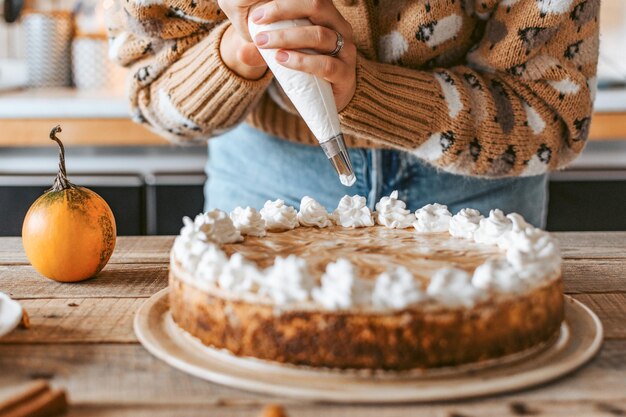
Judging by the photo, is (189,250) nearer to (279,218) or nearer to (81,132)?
(279,218)

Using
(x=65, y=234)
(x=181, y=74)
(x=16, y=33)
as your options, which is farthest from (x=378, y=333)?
(x=16, y=33)

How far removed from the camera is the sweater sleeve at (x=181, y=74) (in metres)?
1.18

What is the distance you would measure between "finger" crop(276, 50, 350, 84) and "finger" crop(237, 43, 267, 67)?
15 cm

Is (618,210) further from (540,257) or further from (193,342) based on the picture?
(193,342)

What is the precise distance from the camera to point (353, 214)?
3.27 ft

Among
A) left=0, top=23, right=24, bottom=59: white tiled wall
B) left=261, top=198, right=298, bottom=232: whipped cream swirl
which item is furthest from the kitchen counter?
left=261, top=198, right=298, bottom=232: whipped cream swirl

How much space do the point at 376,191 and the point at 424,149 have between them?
189 millimetres

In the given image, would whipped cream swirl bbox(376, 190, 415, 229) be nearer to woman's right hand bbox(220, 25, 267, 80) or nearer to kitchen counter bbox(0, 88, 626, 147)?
woman's right hand bbox(220, 25, 267, 80)

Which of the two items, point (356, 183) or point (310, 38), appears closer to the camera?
point (310, 38)

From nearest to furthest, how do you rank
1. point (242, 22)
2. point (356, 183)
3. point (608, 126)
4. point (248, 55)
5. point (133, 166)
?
point (242, 22) < point (248, 55) < point (356, 183) < point (608, 126) < point (133, 166)

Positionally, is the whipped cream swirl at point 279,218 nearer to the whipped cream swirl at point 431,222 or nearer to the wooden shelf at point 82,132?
the whipped cream swirl at point 431,222

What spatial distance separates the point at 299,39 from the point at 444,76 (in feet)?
1.32

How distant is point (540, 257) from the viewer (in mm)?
757

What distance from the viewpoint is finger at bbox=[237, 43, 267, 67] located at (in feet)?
3.46
